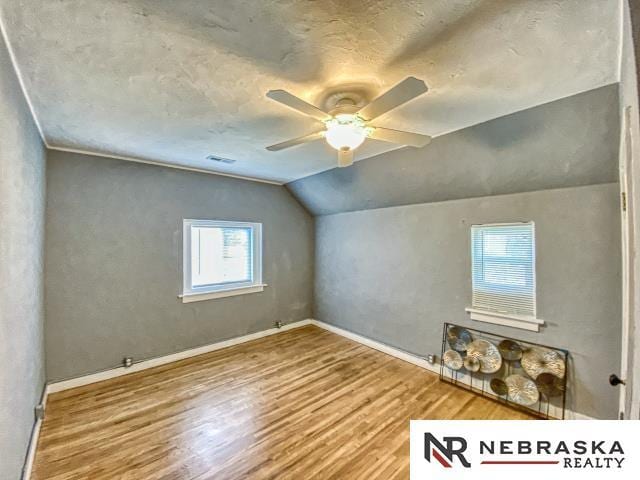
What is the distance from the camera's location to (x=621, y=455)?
0.92 m

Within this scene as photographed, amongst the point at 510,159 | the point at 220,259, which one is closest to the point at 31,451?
the point at 220,259

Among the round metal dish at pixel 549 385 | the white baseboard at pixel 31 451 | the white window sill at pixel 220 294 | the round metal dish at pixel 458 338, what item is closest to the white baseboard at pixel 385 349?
the round metal dish at pixel 458 338

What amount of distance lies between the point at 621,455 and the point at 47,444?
132 inches

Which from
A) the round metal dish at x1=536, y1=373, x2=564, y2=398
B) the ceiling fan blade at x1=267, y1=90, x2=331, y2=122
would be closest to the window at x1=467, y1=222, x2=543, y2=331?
the round metal dish at x1=536, y1=373, x2=564, y2=398

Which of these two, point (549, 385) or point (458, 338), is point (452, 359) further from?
point (549, 385)

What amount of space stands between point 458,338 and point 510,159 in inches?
74.8

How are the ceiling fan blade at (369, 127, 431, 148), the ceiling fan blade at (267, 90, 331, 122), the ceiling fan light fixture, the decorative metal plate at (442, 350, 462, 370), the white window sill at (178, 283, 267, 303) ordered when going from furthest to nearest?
the white window sill at (178, 283, 267, 303) → the decorative metal plate at (442, 350, 462, 370) → the ceiling fan blade at (369, 127, 431, 148) → the ceiling fan light fixture → the ceiling fan blade at (267, 90, 331, 122)

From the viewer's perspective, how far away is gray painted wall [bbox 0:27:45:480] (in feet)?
4.11

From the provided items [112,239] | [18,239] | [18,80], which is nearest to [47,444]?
[18,239]

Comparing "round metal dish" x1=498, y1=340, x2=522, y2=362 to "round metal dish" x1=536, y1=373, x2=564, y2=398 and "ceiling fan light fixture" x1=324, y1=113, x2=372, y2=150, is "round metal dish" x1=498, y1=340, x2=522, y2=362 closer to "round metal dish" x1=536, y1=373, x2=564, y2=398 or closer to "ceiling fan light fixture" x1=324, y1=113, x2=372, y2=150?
"round metal dish" x1=536, y1=373, x2=564, y2=398

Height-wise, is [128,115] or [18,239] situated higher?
[128,115]

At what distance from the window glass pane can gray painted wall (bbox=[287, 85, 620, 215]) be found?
5.81 ft

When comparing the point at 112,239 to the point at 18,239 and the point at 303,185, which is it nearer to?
the point at 18,239

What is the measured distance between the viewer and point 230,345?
3822 millimetres
